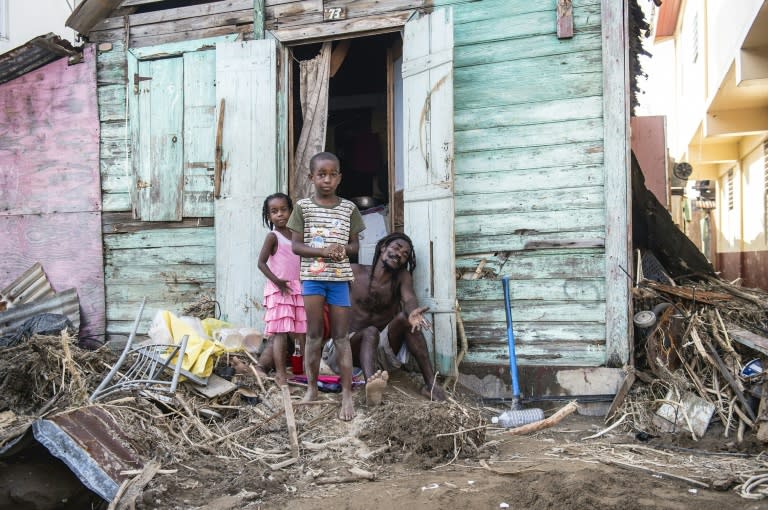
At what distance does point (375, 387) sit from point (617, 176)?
2.30 m

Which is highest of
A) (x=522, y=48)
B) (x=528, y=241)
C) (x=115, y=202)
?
(x=522, y=48)

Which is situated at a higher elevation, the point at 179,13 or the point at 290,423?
the point at 179,13

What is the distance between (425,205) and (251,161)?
60.3 inches

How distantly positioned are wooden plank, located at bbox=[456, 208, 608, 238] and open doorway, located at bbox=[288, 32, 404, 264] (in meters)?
1.00

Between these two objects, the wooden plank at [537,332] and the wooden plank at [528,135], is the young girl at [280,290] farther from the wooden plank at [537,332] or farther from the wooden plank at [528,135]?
the wooden plank at [528,135]

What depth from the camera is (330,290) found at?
4.04 m

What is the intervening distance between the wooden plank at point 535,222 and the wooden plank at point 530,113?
688 mm

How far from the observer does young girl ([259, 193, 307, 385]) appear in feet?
15.0

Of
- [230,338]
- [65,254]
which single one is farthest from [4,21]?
[230,338]

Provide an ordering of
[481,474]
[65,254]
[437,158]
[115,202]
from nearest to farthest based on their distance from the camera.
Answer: [481,474]
[437,158]
[115,202]
[65,254]

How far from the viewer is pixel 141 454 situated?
342 cm

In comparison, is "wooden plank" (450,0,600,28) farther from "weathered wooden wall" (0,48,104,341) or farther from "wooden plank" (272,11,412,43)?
"weathered wooden wall" (0,48,104,341)

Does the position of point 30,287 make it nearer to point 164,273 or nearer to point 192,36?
point 164,273

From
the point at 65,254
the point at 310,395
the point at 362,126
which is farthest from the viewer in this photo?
the point at 362,126
